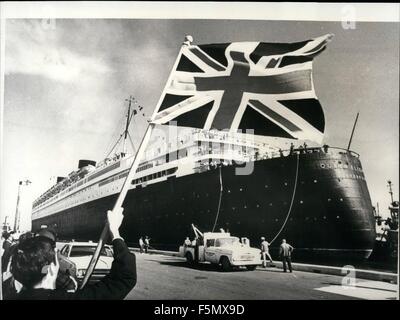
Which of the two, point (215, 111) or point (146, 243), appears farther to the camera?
point (146, 243)

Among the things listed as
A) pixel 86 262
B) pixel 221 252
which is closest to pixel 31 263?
pixel 86 262

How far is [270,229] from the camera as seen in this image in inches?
304

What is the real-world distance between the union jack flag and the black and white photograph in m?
0.02

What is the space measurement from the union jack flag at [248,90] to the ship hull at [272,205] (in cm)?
316

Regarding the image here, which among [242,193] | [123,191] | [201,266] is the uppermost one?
[242,193]

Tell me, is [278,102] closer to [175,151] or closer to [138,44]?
[138,44]

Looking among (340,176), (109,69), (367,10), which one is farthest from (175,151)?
(367,10)

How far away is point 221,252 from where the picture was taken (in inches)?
274

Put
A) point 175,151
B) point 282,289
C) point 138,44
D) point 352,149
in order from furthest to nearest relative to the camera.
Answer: point 175,151 < point 352,149 < point 138,44 < point 282,289

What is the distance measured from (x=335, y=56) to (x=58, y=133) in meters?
5.24

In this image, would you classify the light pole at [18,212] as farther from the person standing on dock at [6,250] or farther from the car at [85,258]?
the car at [85,258]

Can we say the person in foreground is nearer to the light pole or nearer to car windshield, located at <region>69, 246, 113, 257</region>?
car windshield, located at <region>69, 246, 113, 257</region>

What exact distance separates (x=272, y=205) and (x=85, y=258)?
4.45 m

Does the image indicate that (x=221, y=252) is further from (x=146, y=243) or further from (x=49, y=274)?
(x=49, y=274)
